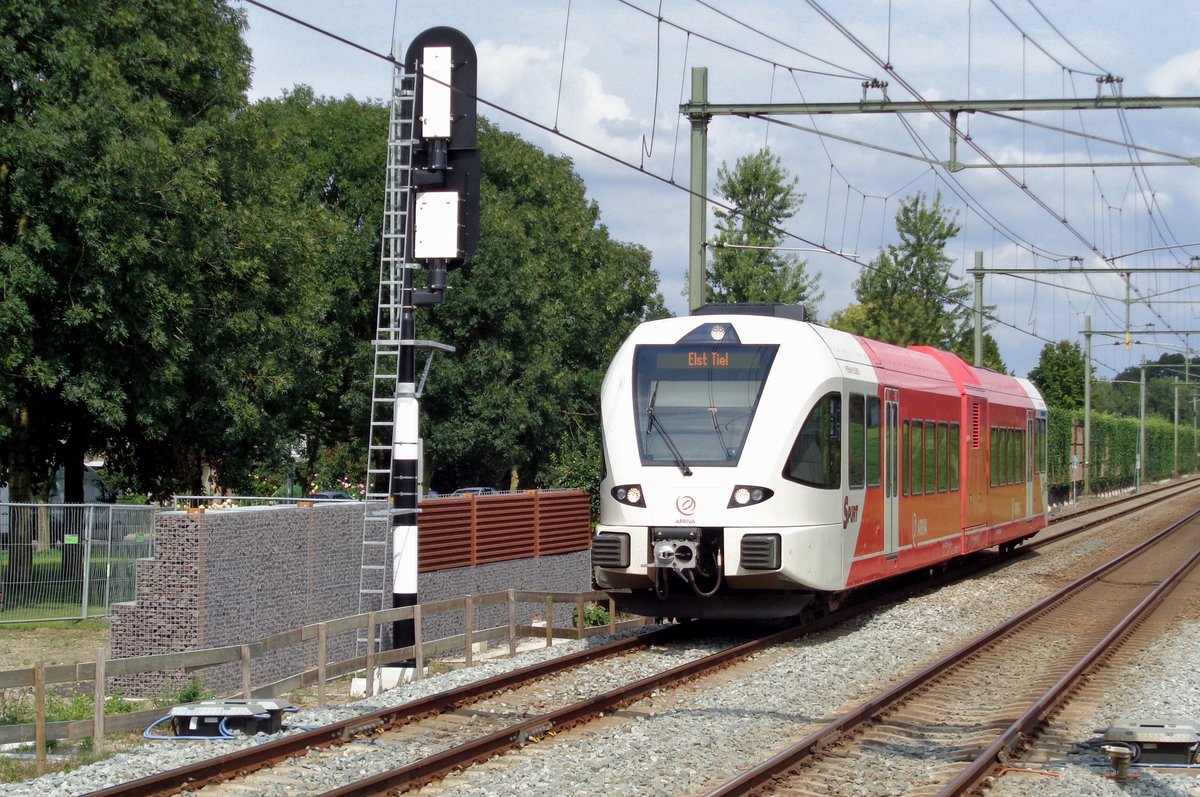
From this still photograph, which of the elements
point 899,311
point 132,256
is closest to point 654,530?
point 132,256

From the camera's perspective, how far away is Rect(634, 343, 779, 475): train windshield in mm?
15469

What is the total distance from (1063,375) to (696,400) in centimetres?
7222

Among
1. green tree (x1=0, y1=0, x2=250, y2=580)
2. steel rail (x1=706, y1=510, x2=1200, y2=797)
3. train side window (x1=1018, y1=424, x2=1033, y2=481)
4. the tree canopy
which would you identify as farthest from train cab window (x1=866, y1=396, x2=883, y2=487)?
the tree canopy

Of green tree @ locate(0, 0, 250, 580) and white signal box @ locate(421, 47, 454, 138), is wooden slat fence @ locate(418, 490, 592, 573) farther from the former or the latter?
green tree @ locate(0, 0, 250, 580)

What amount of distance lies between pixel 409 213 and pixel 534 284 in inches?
1194

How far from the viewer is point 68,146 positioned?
2442cm

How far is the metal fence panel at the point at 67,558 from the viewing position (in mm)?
22547

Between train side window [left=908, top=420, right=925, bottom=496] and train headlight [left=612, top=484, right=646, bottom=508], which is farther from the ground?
train side window [left=908, top=420, right=925, bottom=496]

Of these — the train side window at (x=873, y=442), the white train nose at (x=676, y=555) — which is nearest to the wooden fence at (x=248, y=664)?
the white train nose at (x=676, y=555)

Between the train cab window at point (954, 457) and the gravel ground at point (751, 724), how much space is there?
313 centimetres

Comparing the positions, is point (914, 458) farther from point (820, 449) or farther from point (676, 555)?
point (676, 555)

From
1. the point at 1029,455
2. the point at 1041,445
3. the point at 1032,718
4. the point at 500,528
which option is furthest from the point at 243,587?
the point at 1041,445

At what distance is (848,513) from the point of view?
16750 mm

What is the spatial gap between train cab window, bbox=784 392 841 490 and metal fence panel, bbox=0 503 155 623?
10902 millimetres
